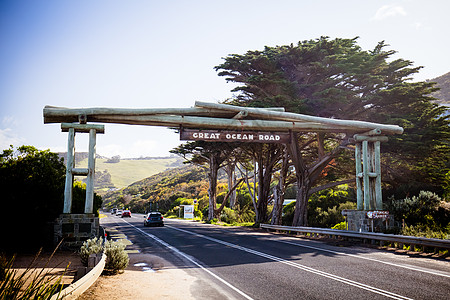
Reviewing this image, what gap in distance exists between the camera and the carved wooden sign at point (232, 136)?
16305 millimetres

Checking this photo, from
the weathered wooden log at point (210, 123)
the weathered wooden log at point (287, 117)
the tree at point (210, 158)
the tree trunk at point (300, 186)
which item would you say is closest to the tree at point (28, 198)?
the weathered wooden log at point (210, 123)

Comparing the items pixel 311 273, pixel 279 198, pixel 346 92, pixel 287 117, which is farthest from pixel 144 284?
pixel 279 198

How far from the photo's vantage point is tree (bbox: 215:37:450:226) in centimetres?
2281

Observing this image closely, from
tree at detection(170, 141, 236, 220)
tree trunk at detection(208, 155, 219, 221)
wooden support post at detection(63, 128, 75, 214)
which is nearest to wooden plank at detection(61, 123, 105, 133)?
wooden support post at detection(63, 128, 75, 214)

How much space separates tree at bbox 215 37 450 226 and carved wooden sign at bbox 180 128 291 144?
6646mm

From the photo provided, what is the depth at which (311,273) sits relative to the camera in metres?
9.67

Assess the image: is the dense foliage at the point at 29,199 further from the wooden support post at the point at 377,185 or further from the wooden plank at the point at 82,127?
the wooden support post at the point at 377,185

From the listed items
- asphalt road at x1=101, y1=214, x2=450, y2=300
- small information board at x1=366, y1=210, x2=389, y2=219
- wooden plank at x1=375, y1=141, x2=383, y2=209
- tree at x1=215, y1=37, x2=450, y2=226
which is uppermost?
tree at x1=215, y1=37, x2=450, y2=226

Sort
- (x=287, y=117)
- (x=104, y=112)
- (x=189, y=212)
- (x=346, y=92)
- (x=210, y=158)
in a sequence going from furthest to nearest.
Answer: (x=189, y=212)
(x=210, y=158)
(x=346, y=92)
(x=287, y=117)
(x=104, y=112)

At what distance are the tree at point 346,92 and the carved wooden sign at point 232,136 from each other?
21.8 ft

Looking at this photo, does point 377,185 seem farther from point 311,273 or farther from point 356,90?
point 311,273

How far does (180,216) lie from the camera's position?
6328 cm

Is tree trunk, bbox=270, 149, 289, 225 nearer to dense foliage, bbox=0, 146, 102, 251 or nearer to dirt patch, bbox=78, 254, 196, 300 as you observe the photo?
dense foliage, bbox=0, 146, 102, 251

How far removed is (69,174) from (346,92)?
1669cm
